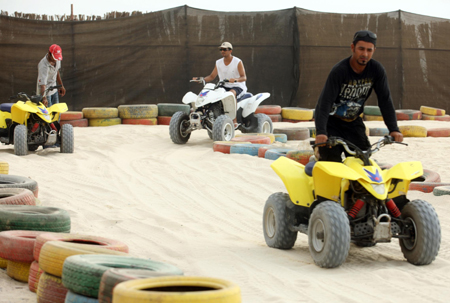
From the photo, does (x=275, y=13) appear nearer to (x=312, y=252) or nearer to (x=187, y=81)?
(x=187, y=81)

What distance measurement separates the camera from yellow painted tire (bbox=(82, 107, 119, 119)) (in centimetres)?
1600

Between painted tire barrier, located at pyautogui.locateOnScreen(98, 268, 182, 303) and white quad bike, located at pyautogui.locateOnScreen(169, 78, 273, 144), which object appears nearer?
painted tire barrier, located at pyautogui.locateOnScreen(98, 268, 182, 303)

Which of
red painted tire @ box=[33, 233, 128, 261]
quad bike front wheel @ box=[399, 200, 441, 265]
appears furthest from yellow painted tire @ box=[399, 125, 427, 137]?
red painted tire @ box=[33, 233, 128, 261]

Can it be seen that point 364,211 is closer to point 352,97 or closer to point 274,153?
point 352,97

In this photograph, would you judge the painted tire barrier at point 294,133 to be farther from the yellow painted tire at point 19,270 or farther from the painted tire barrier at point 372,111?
the yellow painted tire at point 19,270

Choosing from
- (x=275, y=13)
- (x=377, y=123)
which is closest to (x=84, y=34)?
(x=275, y=13)

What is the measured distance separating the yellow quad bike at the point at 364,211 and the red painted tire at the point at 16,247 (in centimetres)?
205

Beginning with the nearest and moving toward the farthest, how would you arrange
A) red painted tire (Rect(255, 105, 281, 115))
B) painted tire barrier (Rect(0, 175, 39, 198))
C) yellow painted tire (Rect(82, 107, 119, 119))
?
painted tire barrier (Rect(0, 175, 39, 198)) < yellow painted tire (Rect(82, 107, 119, 119)) < red painted tire (Rect(255, 105, 281, 115))

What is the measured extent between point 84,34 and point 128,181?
33.6 feet

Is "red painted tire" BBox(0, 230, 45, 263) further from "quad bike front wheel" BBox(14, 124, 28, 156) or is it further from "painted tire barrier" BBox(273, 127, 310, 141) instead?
"painted tire barrier" BBox(273, 127, 310, 141)

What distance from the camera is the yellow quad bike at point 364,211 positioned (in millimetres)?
4602

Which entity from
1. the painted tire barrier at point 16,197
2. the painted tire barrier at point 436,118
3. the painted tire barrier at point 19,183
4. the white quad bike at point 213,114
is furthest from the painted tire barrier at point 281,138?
the painted tire barrier at point 16,197

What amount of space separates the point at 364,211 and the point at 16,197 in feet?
9.54

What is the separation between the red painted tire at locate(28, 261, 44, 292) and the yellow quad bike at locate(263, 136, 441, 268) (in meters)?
2.00
